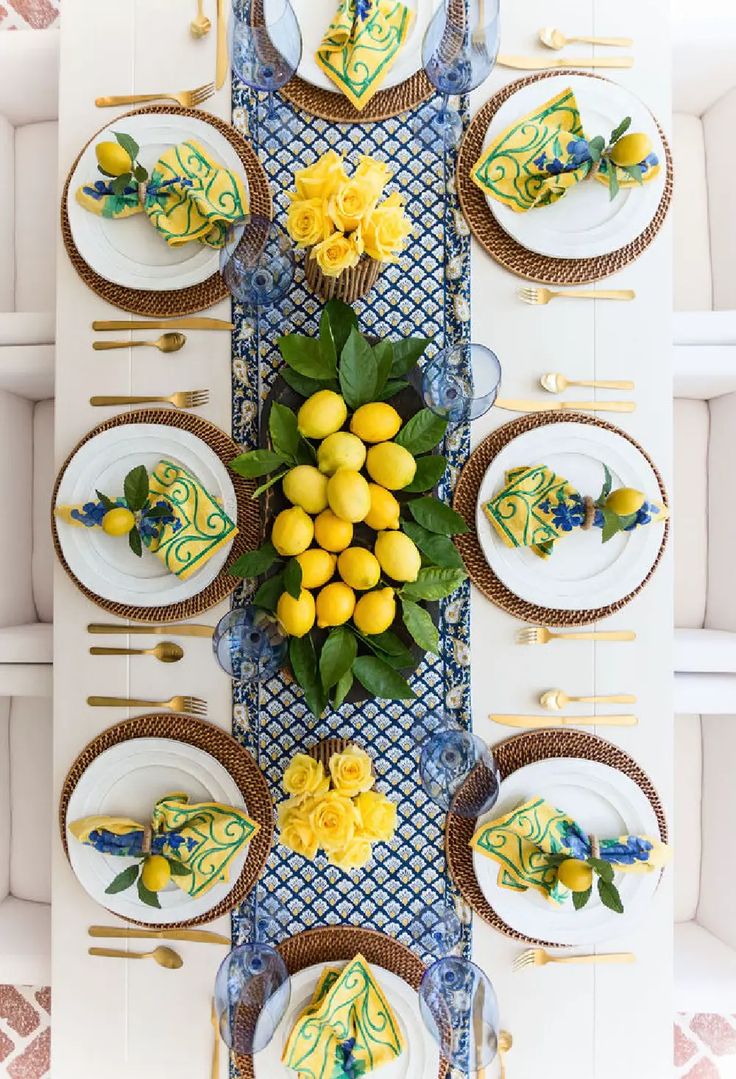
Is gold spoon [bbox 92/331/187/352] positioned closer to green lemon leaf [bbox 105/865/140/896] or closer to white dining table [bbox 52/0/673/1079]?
white dining table [bbox 52/0/673/1079]

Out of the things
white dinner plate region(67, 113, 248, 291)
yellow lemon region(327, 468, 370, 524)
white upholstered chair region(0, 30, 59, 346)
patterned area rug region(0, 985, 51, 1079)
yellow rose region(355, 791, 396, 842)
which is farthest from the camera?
patterned area rug region(0, 985, 51, 1079)

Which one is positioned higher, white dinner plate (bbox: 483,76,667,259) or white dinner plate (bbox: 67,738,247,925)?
white dinner plate (bbox: 483,76,667,259)

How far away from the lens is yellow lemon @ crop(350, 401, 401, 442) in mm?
1143

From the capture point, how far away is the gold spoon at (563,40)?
136 cm

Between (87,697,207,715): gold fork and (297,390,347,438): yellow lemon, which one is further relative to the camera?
(87,697,207,715): gold fork

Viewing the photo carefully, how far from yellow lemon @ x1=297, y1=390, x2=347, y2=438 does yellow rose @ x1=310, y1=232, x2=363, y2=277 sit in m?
0.20

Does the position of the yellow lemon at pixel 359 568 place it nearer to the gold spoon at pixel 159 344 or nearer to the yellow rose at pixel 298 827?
the yellow rose at pixel 298 827

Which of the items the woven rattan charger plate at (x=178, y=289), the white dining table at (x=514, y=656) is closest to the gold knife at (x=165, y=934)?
the white dining table at (x=514, y=656)

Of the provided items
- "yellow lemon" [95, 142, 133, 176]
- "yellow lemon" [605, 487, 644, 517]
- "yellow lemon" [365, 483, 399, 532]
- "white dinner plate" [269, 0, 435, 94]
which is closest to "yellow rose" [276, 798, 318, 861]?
"yellow lemon" [365, 483, 399, 532]

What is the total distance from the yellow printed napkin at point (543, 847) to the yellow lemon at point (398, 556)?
540 mm

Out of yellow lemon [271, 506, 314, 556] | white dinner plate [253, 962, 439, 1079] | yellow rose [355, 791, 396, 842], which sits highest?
yellow lemon [271, 506, 314, 556]

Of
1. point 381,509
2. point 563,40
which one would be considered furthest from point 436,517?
point 563,40

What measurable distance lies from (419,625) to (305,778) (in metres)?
0.34

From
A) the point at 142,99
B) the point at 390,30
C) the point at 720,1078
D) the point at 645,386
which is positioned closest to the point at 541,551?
the point at 645,386
